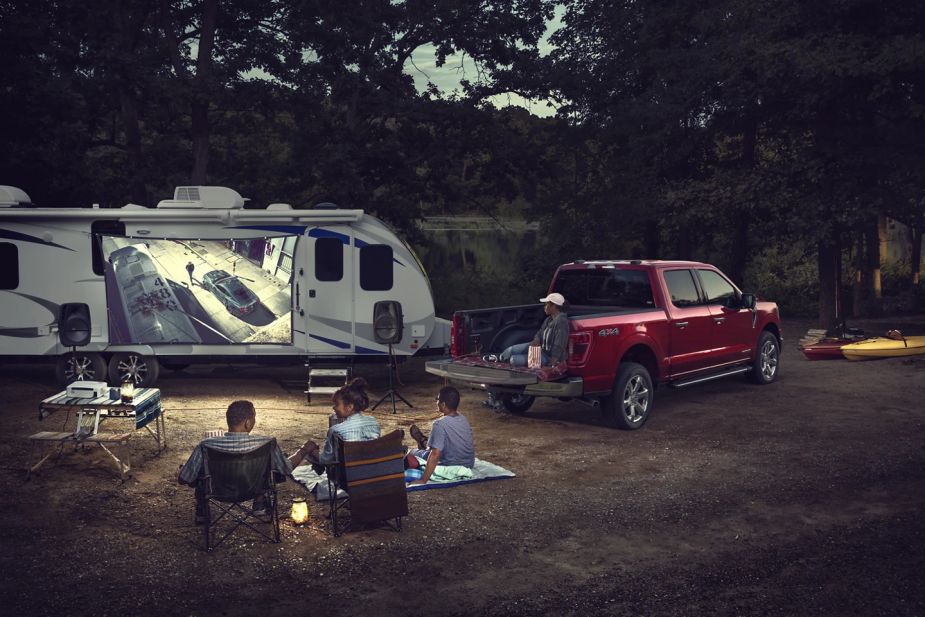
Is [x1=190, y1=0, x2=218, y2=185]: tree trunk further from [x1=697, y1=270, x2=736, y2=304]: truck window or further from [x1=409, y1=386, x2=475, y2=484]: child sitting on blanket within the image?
[x1=409, y1=386, x2=475, y2=484]: child sitting on blanket

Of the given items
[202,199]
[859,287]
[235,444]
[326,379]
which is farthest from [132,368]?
[859,287]

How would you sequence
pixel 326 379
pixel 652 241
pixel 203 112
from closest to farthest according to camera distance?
1. pixel 326 379
2. pixel 203 112
3. pixel 652 241

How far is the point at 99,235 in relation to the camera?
14.1 metres

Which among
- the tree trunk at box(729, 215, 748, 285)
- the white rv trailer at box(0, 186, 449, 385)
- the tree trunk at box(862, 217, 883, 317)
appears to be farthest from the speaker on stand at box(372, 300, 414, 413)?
the tree trunk at box(862, 217, 883, 317)

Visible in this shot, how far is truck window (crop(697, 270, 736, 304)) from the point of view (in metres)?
12.5

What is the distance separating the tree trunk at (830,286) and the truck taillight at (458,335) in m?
11.4

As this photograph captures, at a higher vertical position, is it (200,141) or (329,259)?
(200,141)

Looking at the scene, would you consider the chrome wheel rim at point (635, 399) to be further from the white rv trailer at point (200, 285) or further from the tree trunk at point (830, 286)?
the tree trunk at point (830, 286)

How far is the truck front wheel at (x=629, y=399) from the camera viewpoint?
35.1 ft

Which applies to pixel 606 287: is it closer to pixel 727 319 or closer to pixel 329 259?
pixel 727 319

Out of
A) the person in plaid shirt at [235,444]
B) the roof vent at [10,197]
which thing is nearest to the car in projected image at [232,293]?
the roof vent at [10,197]

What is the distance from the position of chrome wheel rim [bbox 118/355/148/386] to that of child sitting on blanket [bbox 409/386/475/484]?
7198 mm

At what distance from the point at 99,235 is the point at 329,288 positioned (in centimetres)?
360

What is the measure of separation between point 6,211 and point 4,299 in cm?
134
